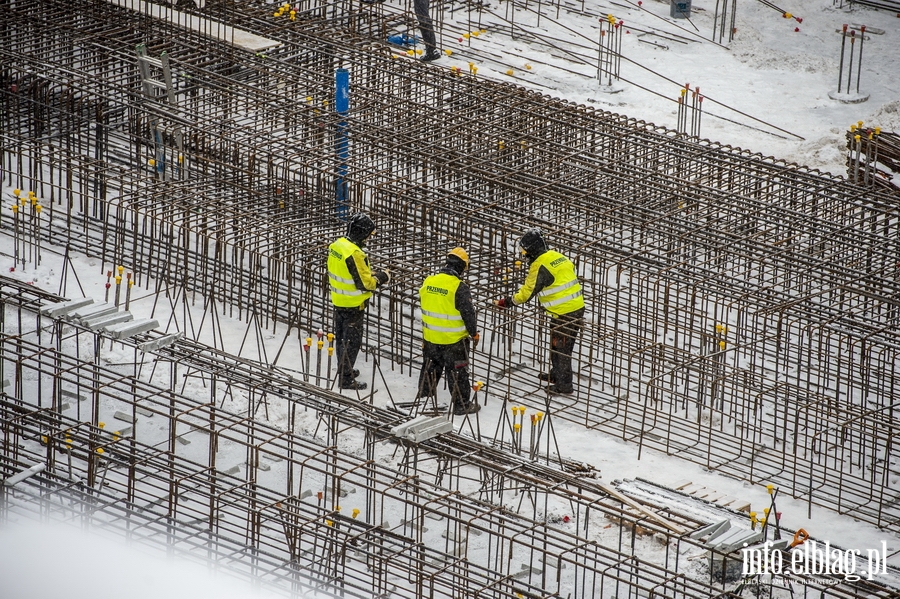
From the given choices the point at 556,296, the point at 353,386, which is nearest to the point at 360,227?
the point at 353,386

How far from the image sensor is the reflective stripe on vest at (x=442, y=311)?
19.9m

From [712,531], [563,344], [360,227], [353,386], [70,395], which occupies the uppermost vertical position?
[360,227]

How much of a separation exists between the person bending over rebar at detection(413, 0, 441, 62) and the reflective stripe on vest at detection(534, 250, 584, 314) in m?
11.5

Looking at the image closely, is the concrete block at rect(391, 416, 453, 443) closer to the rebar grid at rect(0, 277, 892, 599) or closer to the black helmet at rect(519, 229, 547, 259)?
the rebar grid at rect(0, 277, 892, 599)

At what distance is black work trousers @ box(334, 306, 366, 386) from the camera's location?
68.1 feet

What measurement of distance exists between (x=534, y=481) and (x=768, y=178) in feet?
Result: 28.5

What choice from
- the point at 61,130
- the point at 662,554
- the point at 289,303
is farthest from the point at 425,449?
the point at 61,130

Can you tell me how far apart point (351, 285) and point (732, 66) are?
14095 mm

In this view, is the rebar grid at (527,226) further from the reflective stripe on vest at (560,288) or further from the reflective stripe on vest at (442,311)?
the reflective stripe on vest at (442,311)

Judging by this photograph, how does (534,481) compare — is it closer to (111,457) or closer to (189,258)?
(111,457)

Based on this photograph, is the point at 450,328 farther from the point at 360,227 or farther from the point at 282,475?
the point at 282,475

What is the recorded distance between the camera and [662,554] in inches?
694

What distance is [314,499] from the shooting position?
61.1 feet

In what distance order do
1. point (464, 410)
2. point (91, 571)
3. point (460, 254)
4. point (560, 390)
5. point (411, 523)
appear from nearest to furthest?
point (91, 571)
point (411, 523)
point (460, 254)
point (464, 410)
point (560, 390)
